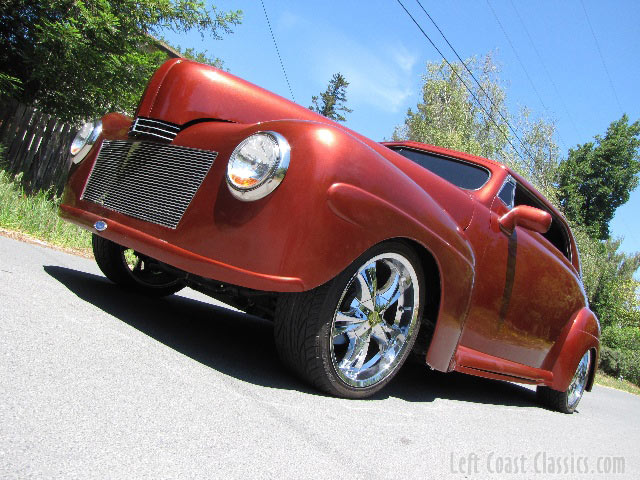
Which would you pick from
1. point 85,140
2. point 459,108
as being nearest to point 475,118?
point 459,108

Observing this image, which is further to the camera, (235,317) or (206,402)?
(235,317)

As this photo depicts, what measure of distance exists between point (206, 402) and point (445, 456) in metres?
1.04

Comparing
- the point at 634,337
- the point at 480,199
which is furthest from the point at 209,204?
the point at 634,337

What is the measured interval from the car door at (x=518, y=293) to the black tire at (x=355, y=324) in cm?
67

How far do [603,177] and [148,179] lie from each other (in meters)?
42.2

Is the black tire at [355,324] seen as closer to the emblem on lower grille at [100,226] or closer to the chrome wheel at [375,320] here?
the chrome wheel at [375,320]

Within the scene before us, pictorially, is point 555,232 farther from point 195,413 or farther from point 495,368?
point 195,413

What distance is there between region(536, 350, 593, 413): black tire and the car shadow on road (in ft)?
0.60

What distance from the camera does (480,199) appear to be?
3.51 metres

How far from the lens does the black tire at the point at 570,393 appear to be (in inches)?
181

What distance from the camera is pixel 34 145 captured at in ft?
27.4

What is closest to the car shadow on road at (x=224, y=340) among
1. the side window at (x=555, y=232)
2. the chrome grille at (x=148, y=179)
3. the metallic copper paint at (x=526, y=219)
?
the chrome grille at (x=148, y=179)

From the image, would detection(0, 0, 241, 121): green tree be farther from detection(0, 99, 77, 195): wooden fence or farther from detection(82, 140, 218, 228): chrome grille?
detection(82, 140, 218, 228): chrome grille

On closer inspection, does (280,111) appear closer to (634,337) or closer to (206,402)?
(206,402)
